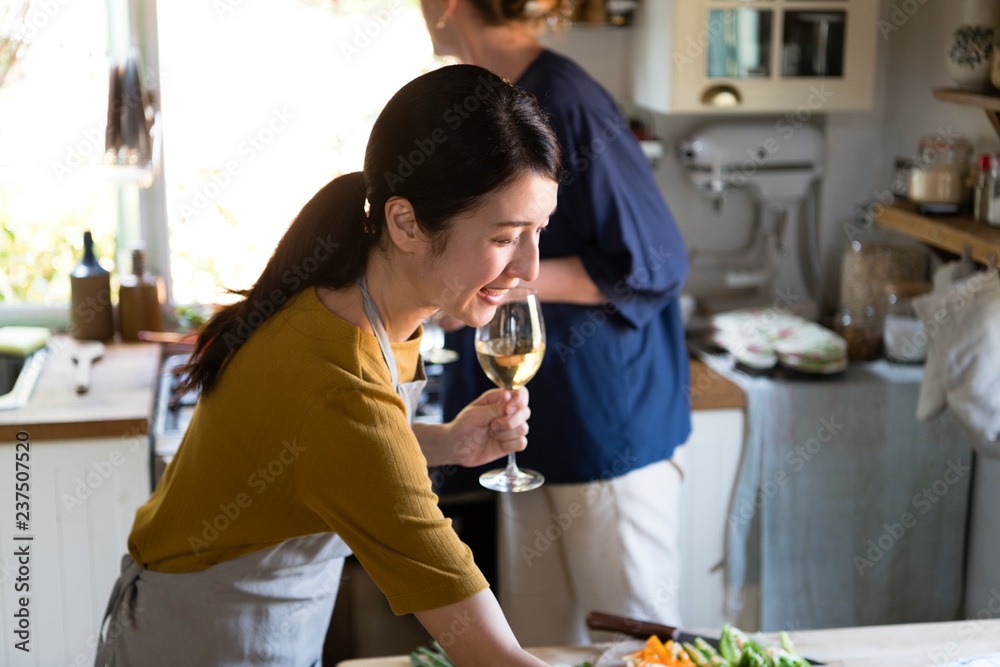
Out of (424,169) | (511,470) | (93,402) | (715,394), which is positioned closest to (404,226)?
(424,169)

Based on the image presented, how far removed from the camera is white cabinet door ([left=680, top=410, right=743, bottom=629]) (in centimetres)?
231

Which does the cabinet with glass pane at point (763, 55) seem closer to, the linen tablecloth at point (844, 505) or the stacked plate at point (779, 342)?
the stacked plate at point (779, 342)

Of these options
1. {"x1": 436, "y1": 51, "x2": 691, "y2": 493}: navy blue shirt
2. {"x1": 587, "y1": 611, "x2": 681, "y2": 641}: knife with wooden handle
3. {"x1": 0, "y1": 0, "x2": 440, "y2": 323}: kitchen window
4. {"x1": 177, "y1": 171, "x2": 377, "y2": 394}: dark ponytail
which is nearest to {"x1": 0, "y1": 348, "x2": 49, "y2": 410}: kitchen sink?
{"x1": 0, "y1": 0, "x2": 440, "y2": 323}: kitchen window

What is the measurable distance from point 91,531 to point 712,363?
1.44 meters

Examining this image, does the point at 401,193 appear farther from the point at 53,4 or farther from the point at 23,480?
the point at 53,4

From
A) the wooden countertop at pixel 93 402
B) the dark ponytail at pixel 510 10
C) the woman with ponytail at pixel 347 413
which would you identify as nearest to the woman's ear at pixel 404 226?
the woman with ponytail at pixel 347 413

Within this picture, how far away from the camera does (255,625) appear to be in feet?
3.70

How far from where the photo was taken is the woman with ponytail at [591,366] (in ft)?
5.55

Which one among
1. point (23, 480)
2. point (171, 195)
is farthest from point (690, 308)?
point (23, 480)

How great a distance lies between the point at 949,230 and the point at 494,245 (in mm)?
1534

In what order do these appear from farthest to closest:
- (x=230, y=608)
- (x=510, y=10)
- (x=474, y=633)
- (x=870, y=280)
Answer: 1. (x=870, y=280)
2. (x=510, y=10)
3. (x=230, y=608)
4. (x=474, y=633)

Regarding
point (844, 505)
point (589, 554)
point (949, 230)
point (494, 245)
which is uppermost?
point (494, 245)

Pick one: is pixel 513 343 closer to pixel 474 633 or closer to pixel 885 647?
pixel 474 633

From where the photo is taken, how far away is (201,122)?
2.64 m
